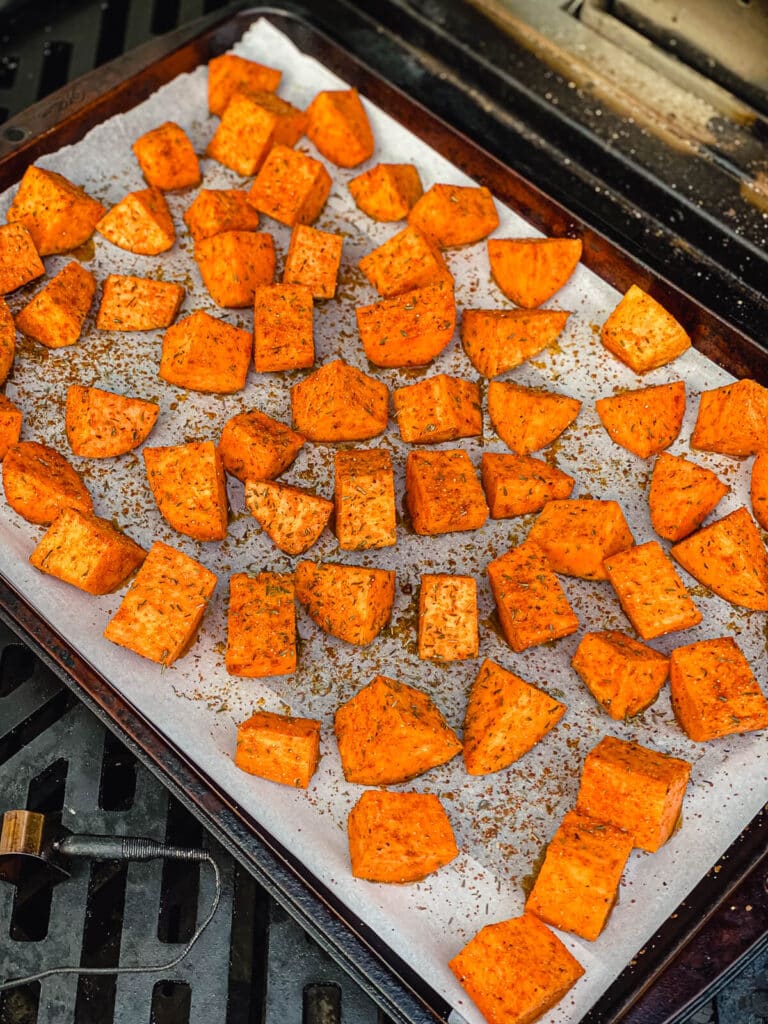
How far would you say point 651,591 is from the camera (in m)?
2.37

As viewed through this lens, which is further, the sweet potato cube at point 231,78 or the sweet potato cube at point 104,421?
the sweet potato cube at point 231,78

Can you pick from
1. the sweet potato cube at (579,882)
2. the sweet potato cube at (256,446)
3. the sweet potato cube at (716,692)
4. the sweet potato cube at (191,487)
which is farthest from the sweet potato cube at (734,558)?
the sweet potato cube at (191,487)

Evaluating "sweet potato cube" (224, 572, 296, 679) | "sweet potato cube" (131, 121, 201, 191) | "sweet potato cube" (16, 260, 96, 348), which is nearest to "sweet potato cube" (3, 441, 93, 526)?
"sweet potato cube" (16, 260, 96, 348)

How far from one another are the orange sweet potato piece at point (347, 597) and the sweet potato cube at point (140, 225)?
1002 millimetres

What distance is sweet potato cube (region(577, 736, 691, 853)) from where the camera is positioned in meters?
2.11

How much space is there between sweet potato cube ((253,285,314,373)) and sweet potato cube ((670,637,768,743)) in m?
1.16

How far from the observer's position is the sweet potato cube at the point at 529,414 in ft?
8.39

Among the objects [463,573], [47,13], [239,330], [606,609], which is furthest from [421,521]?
[47,13]

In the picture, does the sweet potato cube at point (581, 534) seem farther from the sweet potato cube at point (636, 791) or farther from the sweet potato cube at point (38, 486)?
the sweet potato cube at point (38, 486)

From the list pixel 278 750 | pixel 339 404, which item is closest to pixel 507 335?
pixel 339 404

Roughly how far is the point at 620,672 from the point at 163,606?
99cm

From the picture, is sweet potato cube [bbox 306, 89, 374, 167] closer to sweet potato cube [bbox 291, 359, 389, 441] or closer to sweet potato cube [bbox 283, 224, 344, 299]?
sweet potato cube [bbox 283, 224, 344, 299]

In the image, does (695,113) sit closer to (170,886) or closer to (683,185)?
(683,185)

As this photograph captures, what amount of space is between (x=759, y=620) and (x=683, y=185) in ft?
3.91
